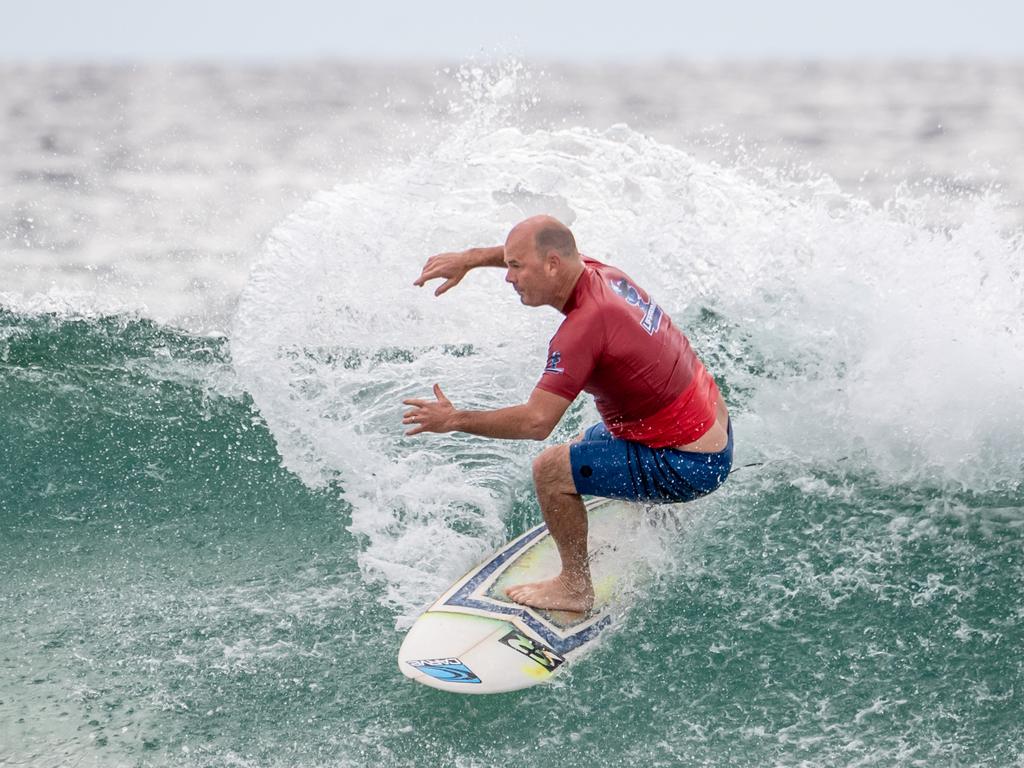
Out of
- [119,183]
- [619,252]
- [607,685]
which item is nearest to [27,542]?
[607,685]

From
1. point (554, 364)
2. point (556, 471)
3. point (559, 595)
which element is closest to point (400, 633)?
point (559, 595)

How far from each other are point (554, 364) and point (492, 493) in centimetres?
197

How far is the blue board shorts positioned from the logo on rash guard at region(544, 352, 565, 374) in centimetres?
59

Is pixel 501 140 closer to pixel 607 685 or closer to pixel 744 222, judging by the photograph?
pixel 744 222

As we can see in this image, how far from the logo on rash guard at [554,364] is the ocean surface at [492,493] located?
146cm

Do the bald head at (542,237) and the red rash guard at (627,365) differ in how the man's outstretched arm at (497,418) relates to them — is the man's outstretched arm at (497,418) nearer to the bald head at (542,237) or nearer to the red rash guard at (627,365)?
the red rash guard at (627,365)

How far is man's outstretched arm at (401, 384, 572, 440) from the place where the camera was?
510 cm

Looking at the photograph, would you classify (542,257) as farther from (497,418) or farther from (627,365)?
(497,418)

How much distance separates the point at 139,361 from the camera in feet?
29.0

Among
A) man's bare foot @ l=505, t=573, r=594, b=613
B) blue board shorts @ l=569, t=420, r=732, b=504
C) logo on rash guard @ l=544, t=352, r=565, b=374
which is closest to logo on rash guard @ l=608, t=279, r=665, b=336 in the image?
logo on rash guard @ l=544, t=352, r=565, b=374

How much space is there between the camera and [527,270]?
541cm

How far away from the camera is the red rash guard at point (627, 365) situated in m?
5.36

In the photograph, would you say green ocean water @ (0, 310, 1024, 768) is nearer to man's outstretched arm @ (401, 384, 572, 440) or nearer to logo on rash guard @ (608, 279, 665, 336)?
man's outstretched arm @ (401, 384, 572, 440)

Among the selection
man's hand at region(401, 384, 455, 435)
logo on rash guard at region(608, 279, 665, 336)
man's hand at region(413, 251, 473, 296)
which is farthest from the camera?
man's hand at region(413, 251, 473, 296)
